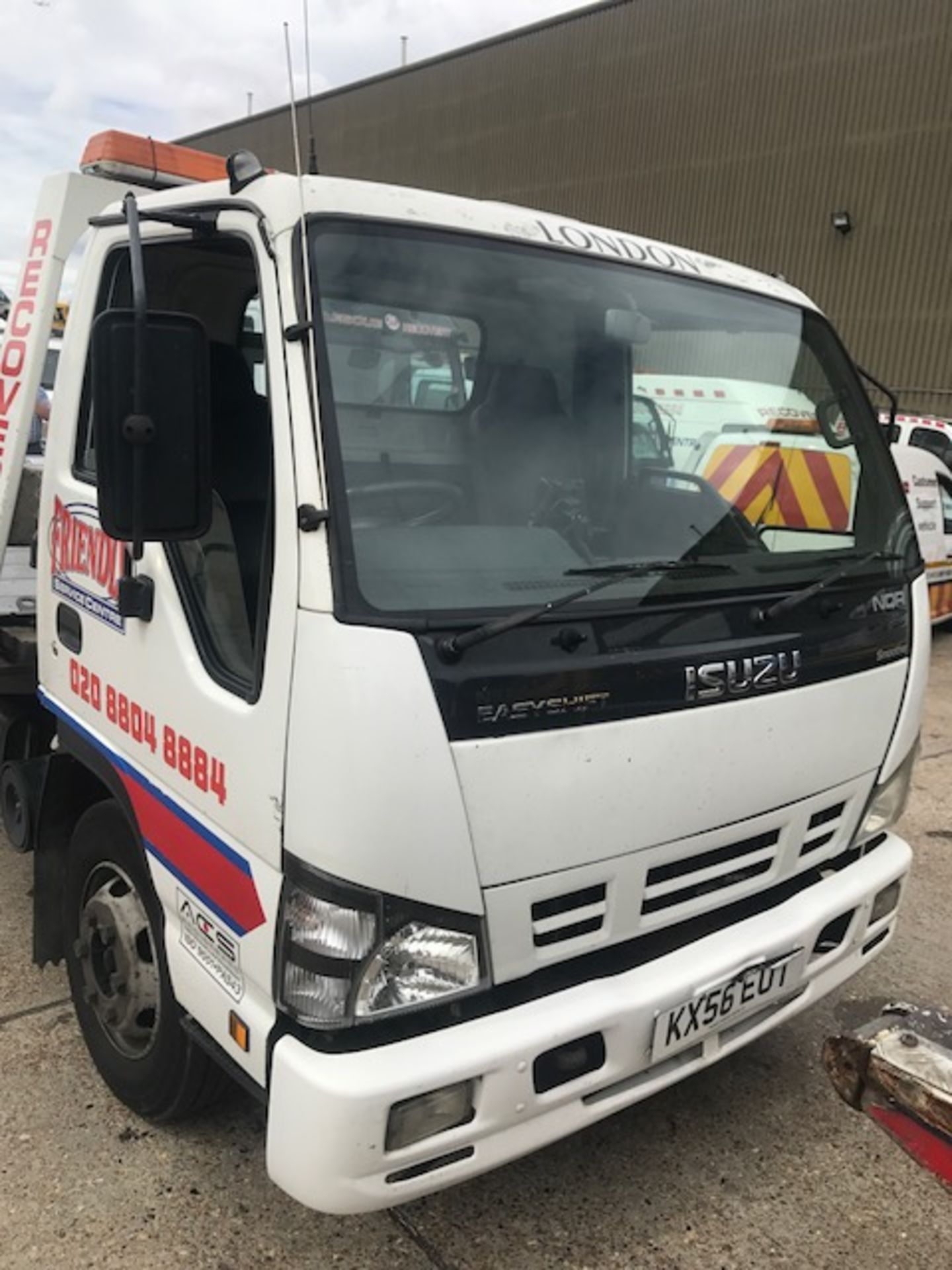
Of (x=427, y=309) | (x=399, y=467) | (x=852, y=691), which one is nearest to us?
(x=399, y=467)

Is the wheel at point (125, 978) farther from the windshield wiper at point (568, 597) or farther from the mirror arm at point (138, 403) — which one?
the windshield wiper at point (568, 597)

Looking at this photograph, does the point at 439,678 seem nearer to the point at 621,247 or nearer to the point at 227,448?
the point at 227,448

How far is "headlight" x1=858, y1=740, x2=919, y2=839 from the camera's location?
8.65 ft

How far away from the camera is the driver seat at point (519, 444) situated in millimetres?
2207

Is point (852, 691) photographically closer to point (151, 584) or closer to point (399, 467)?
point (399, 467)

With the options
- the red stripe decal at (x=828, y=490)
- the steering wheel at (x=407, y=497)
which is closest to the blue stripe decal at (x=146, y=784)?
the steering wheel at (x=407, y=497)

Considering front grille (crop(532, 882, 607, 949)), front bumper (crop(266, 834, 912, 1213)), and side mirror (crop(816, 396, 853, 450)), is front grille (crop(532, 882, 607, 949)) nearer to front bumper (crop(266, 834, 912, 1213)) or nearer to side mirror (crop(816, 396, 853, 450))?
front bumper (crop(266, 834, 912, 1213))

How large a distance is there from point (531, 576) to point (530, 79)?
23.6m

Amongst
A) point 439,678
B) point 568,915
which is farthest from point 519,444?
point 568,915

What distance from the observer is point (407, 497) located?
2.06 m

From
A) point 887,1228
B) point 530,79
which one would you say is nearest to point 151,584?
point 887,1228

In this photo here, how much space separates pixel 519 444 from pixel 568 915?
99 cm

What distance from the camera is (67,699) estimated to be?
2.89 meters

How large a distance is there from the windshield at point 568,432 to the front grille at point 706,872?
559mm
